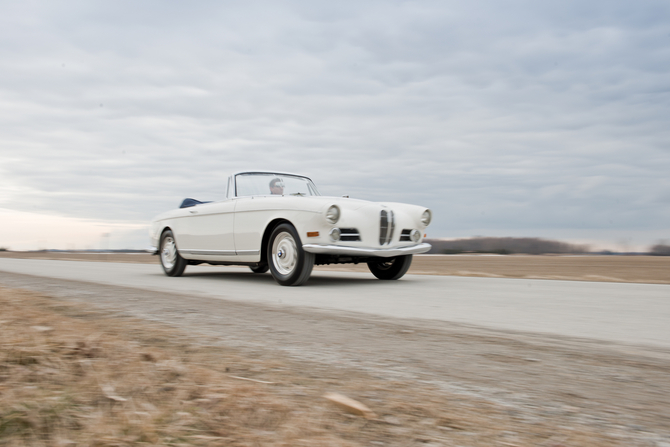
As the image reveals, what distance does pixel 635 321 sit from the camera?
4.07 meters

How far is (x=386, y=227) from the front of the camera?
24.7 feet

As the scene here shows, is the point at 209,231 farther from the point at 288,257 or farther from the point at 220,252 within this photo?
the point at 288,257

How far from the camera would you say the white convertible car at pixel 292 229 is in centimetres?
702

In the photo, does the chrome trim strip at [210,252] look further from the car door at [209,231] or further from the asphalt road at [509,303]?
the asphalt road at [509,303]

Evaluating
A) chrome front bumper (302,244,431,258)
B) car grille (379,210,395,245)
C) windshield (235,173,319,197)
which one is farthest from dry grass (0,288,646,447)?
windshield (235,173,319,197)

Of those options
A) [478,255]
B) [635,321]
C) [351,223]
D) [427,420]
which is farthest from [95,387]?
[478,255]

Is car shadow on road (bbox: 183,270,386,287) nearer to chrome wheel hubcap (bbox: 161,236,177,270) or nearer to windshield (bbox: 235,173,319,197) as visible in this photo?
chrome wheel hubcap (bbox: 161,236,177,270)

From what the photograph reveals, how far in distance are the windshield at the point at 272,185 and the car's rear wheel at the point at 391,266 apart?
1655 millimetres

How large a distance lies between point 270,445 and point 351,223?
567cm

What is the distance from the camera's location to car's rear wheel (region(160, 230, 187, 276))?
981 centimetres

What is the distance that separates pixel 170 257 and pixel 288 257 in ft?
11.4

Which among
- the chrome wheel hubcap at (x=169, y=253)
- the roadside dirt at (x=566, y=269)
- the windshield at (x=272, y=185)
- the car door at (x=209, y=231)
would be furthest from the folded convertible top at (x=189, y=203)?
the roadside dirt at (x=566, y=269)

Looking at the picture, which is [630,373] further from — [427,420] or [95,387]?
[95,387]

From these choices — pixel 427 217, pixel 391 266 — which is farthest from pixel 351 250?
pixel 391 266
